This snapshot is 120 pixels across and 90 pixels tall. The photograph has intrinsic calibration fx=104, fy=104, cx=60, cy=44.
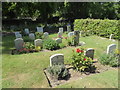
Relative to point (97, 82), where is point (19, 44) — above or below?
above

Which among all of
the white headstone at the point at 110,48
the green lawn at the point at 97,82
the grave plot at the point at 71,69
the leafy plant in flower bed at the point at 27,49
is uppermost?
the white headstone at the point at 110,48

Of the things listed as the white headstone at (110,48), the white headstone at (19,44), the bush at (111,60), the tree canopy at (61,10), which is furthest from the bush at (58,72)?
the tree canopy at (61,10)

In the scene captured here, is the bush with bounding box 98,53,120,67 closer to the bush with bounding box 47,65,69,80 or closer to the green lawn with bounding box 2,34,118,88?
the green lawn with bounding box 2,34,118,88

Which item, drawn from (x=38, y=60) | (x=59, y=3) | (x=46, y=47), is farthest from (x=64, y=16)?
(x=38, y=60)

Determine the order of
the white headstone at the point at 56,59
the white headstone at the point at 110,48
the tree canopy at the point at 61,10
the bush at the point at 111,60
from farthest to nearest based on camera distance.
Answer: the tree canopy at the point at 61,10 → the white headstone at the point at 110,48 → the bush at the point at 111,60 → the white headstone at the point at 56,59

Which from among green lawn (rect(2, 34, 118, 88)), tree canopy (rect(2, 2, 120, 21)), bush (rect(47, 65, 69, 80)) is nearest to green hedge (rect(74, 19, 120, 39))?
tree canopy (rect(2, 2, 120, 21))

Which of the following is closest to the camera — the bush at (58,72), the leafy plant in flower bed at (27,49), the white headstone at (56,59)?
the bush at (58,72)

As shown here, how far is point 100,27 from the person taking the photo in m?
12.2

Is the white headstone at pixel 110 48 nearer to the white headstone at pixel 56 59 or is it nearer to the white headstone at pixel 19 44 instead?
the white headstone at pixel 56 59

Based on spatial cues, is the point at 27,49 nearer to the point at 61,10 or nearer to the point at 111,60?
the point at 111,60

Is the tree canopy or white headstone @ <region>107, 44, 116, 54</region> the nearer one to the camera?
white headstone @ <region>107, 44, 116, 54</region>

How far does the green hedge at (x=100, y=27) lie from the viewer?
1070 centimetres

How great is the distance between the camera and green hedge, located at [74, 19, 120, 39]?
35.1ft

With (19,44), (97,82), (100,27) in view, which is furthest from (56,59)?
(100,27)
